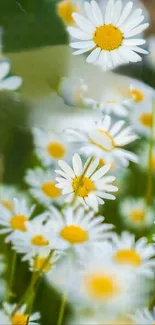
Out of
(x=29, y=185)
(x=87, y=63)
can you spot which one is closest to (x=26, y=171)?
(x=29, y=185)

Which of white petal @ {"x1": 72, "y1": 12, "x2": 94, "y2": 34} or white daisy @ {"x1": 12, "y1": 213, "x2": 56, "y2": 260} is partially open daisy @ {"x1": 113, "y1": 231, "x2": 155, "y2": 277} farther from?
white petal @ {"x1": 72, "y1": 12, "x2": 94, "y2": 34}

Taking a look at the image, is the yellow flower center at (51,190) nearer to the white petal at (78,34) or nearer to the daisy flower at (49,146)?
the daisy flower at (49,146)

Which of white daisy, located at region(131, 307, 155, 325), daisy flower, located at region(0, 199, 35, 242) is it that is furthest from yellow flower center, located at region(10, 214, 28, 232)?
white daisy, located at region(131, 307, 155, 325)

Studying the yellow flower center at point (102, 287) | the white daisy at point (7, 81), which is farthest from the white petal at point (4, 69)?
the yellow flower center at point (102, 287)

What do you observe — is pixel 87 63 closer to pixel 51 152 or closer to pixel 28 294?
pixel 51 152

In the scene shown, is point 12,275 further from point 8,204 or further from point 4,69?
point 4,69

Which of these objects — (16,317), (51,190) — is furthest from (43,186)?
(16,317)
